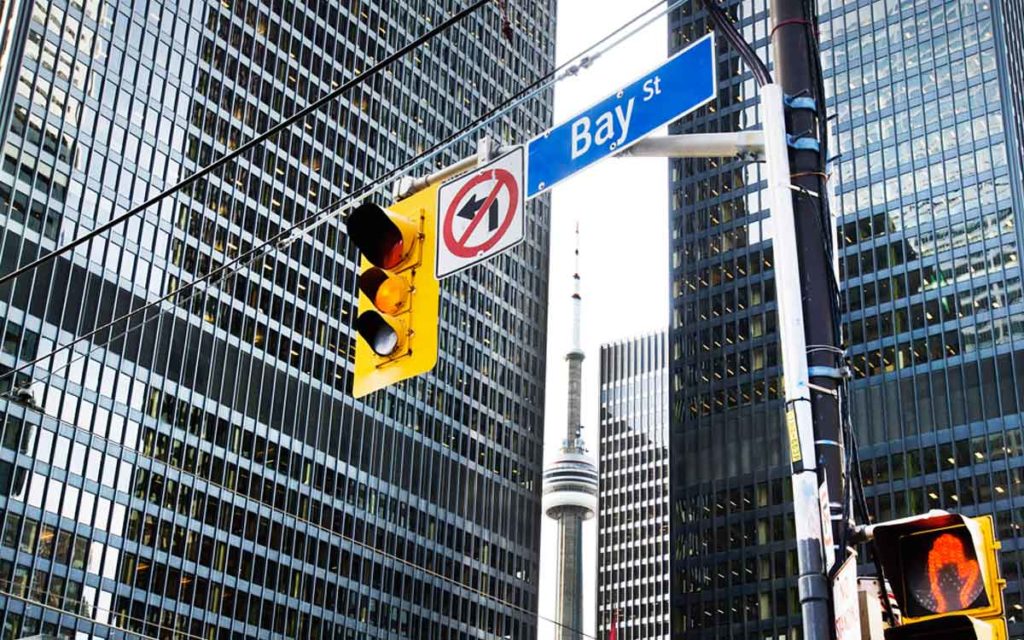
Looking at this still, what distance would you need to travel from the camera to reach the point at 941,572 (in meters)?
7.24

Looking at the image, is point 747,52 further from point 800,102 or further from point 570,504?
point 570,504

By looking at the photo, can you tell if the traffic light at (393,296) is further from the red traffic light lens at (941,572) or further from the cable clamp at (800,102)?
the red traffic light lens at (941,572)

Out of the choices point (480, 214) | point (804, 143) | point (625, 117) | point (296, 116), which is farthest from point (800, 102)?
point (296, 116)

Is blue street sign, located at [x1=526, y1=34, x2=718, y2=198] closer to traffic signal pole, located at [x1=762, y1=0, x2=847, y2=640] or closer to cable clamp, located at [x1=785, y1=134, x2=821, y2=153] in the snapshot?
traffic signal pole, located at [x1=762, y1=0, x2=847, y2=640]

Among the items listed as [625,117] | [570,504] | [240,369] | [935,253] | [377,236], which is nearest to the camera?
[625,117]

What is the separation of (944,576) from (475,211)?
5.61 metres

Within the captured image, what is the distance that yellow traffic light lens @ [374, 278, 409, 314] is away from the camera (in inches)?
440

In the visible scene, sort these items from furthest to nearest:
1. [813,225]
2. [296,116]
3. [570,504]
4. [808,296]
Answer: [570,504], [296,116], [813,225], [808,296]

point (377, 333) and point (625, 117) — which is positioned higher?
point (625, 117)

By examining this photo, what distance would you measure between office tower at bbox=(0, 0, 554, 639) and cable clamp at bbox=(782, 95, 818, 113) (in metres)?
94.1

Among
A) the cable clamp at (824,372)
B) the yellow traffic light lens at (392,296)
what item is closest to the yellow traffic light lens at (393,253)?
the yellow traffic light lens at (392,296)

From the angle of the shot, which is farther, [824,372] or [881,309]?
[881,309]

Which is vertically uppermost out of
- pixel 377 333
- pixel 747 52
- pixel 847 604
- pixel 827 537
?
pixel 747 52

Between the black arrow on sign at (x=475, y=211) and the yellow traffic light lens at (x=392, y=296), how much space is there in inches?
32.9
